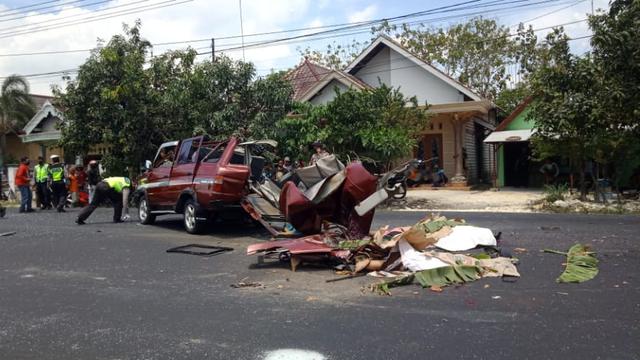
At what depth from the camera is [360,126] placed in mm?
16828

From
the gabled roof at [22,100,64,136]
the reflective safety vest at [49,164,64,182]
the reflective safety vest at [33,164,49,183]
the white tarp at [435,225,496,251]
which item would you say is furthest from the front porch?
the gabled roof at [22,100,64,136]

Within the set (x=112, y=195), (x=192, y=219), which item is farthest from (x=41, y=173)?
(x=192, y=219)

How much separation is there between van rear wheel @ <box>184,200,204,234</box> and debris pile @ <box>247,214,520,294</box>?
2.97 meters

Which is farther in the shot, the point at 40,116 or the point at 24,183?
the point at 40,116

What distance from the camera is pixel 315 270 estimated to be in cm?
768

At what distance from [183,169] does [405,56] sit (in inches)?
603

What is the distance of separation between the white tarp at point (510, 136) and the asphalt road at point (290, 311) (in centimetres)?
1309

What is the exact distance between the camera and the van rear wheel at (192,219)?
11.1 m

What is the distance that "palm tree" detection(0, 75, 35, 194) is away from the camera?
3131cm

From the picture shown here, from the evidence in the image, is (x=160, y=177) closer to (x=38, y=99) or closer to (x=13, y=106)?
(x=13, y=106)

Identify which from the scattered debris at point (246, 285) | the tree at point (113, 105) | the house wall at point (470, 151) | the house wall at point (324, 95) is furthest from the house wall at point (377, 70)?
the scattered debris at point (246, 285)

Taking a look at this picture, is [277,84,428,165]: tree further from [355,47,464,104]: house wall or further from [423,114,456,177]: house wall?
[355,47,464,104]: house wall

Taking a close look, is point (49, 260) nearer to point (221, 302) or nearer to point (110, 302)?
point (110, 302)

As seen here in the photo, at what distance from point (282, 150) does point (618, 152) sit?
33.4 feet
